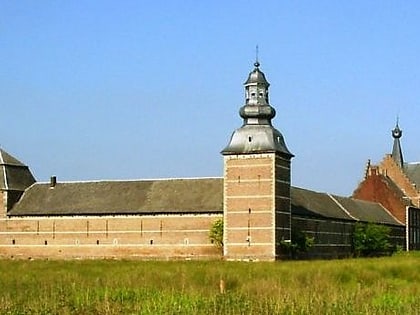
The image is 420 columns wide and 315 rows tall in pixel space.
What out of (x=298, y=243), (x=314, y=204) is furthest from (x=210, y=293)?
(x=314, y=204)

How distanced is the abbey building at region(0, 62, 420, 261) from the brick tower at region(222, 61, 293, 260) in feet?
0.18

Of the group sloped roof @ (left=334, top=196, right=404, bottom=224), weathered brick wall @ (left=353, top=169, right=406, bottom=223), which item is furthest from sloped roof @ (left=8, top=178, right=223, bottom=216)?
A: weathered brick wall @ (left=353, top=169, right=406, bottom=223)

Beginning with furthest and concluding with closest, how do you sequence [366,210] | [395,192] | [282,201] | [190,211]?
1. [395,192]
2. [366,210]
3. [190,211]
4. [282,201]

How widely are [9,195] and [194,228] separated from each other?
43.5 ft

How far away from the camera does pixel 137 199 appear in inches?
2219

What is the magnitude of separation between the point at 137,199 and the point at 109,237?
118 inches

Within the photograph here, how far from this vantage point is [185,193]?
5556cm

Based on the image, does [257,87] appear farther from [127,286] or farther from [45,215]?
[127,286]

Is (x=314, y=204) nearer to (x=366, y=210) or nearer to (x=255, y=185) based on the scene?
(x=366, y=210)

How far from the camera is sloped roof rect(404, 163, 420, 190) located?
76.3 meters

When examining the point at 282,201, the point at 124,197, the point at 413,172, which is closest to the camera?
the point at 282,201

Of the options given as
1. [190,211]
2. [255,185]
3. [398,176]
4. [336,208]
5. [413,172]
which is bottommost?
[190,211]

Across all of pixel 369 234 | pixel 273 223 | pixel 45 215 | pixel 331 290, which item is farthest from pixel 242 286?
pixel 369 234

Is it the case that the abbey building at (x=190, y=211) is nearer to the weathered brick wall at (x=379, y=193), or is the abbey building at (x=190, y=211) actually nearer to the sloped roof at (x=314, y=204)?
the sloped roof at (x=314, y=204)
